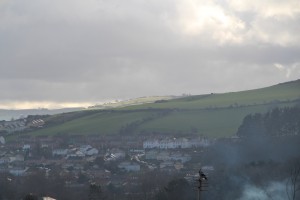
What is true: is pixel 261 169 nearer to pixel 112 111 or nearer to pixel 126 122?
pixel 126 122

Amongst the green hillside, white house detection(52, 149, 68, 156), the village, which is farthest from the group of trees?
white house detection(52, 149, 68, 156)

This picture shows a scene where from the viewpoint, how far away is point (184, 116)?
121 meters

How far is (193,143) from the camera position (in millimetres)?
103812

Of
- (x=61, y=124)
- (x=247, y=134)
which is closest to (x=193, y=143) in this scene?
(x=247, y=134)

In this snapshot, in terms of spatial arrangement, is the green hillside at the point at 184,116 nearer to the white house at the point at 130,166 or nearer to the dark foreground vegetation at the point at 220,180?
the white house at the point at 130,166

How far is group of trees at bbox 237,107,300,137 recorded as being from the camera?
87.6 meters

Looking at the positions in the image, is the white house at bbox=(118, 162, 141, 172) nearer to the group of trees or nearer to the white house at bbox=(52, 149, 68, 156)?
the group of trees

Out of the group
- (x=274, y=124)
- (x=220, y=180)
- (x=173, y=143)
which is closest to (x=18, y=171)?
(x=173, y=143)

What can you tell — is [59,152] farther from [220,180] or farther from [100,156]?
[220,180]

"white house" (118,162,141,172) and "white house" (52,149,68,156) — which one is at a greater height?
"white house" (52,149,68,156)

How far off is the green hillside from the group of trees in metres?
9.00

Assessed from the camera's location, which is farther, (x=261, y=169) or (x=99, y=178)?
(x=99, y=178)

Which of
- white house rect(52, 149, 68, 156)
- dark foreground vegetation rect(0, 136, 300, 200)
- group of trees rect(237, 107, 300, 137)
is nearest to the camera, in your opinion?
dark foreground vegetation rect(0, 136, 300, 200)

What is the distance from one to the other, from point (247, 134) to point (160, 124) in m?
27.1
